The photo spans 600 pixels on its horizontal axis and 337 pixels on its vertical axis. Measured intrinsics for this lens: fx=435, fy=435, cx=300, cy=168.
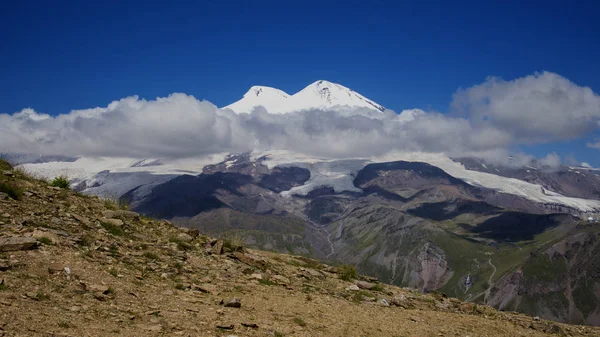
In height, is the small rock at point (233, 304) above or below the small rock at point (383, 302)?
above

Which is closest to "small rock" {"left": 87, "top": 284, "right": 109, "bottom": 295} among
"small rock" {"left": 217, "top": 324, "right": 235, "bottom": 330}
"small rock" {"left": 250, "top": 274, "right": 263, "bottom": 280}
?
"small rock" {"left": 217, "top": 324, "right": 235, "bottom": 330}

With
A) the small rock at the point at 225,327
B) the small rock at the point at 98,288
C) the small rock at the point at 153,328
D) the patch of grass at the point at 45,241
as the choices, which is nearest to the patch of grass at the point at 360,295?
the small rock at the point at 225,327

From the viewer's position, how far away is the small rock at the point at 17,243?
1627 centimetres

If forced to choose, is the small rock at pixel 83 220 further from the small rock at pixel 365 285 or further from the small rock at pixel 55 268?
the small rock at pixel 365 285

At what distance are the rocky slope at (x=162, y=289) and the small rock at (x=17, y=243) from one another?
1.5 inches

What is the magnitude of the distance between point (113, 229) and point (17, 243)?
6.41 meters

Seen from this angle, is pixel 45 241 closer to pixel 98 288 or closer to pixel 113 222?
pixel 98 288

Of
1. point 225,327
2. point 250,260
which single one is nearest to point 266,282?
point 250,260

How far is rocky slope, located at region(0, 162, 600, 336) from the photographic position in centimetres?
1388

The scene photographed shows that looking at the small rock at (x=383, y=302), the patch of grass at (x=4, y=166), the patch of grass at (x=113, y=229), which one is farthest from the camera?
the patch of grass at (x=4, y=166)

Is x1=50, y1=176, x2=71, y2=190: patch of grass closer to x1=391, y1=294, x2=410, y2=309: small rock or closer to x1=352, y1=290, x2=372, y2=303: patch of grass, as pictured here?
x1=352, y1=290, x2=372, y2=303: patch of grass

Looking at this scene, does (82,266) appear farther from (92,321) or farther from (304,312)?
(304,312)

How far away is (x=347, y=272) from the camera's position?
2823 centimetres

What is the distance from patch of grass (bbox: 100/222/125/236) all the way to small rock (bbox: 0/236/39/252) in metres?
5.45
